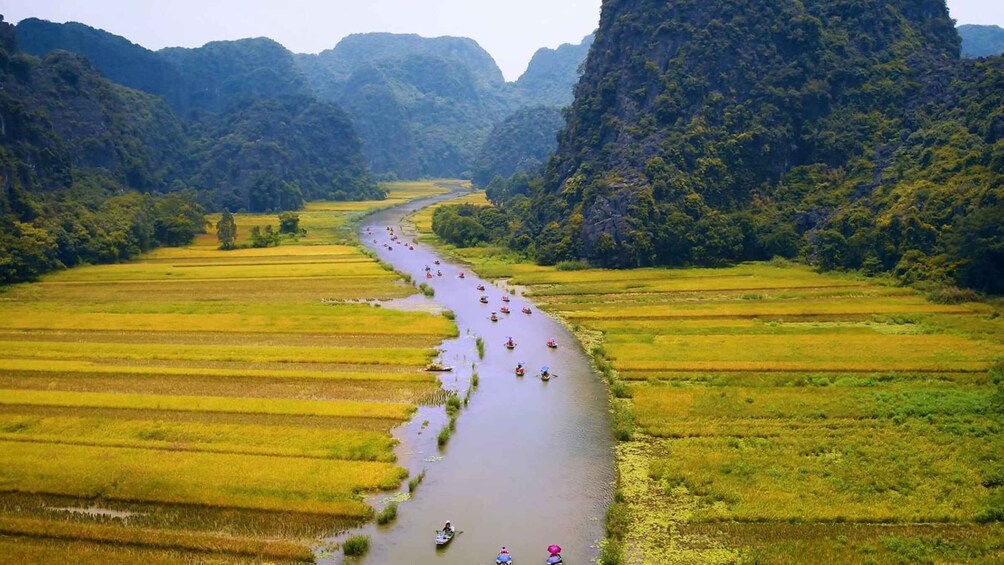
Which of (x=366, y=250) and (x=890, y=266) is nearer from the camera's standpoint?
(x=890, y=266)

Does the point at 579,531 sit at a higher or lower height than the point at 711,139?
lower

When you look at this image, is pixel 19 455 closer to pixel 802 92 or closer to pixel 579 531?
pixel 579 531

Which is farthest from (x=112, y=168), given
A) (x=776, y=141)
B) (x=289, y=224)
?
(x=776, y=141)

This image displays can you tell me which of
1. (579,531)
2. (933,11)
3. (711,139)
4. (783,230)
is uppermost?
(933,11)

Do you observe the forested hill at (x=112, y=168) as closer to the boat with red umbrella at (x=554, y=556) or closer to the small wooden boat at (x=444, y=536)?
the small wooden boat at (x=444, y=536)

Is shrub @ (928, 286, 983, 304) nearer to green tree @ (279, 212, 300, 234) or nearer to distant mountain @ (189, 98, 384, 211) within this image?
green tree @ (279, 212, 300, 234)

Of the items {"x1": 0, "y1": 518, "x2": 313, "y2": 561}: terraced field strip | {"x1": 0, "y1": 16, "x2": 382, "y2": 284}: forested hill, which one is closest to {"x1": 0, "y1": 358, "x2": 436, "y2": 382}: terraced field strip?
{"x1": 0, "y1": 518, "x2": 313, "y2": 561}: terraced field strip

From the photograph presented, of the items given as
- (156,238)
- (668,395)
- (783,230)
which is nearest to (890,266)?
(783,230)

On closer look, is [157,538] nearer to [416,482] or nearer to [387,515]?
[387,515]
